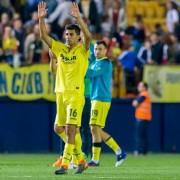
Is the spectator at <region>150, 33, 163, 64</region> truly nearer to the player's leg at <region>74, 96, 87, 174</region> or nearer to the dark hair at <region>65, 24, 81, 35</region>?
the player's leg at <region>74, 96, 87, 174</region>

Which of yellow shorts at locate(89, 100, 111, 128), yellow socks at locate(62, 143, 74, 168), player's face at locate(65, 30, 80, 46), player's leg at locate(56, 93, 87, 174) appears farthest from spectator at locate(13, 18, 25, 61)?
yellow socks at locate(62, 143, 74, 168)

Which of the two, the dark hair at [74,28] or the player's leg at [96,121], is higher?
the dark hair at [74,28]

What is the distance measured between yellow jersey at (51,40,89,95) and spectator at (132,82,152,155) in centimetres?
867

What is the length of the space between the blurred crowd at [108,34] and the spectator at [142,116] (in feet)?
4.11

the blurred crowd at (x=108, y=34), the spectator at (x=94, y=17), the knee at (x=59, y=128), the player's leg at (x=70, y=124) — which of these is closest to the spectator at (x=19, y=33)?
the blurred crowd at (x=108, y=34)

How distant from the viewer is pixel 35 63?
26734mm

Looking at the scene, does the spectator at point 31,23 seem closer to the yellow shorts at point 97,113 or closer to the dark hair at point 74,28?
the yellow shorts at point 97,113

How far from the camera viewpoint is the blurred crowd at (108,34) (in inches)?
1070

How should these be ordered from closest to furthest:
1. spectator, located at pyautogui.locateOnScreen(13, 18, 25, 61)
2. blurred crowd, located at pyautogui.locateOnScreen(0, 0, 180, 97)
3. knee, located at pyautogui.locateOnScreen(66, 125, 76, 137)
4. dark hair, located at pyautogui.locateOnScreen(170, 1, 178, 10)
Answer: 1. knee, located at pyautogui.locateOnScreen(66, 125, 76, 137)
2. blurred crowd, located at pyautogui.locateOnScreen(0, 0, 180, 97)
3. spectator, located at pyautogui.locateOnScreen(13, 18, 25, 61)
4. dark hair, located at pyautogui.locateOnScreen(170, 1, 178, 10)

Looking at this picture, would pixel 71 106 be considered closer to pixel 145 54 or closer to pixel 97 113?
pixel 97 113

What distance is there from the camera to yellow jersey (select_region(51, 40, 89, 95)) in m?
17.0

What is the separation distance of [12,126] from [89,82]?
652 cm

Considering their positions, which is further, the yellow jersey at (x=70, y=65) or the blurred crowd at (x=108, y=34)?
the blurred crowd at (x=108, y=34)

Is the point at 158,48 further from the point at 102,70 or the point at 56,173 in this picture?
the point at 56,173
